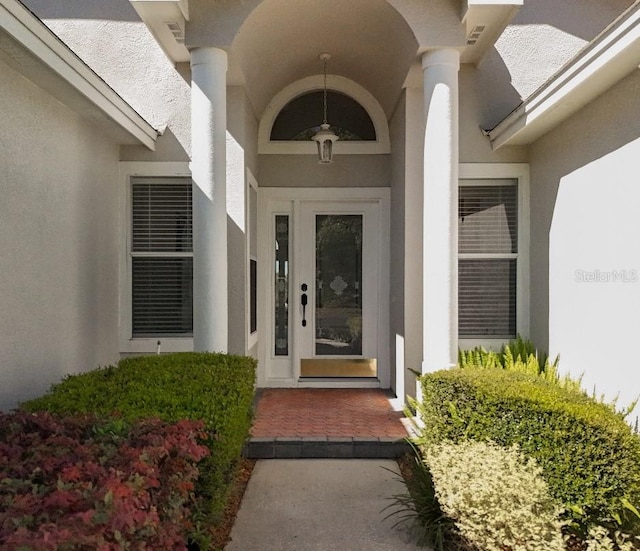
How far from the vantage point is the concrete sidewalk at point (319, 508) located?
369 cm

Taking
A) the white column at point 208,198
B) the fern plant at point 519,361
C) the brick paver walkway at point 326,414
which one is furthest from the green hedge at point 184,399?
the fern plant at point 519,361

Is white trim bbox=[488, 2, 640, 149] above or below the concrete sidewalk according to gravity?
above

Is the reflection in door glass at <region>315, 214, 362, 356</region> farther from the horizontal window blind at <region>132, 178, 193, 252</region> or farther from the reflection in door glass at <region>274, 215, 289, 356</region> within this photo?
the horizontal window blind at <region>132, 178, 193, 252</region>

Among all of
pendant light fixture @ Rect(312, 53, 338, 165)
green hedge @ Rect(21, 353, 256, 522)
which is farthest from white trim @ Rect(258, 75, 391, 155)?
green hedge @ Rect(21, 353, 256, 522)

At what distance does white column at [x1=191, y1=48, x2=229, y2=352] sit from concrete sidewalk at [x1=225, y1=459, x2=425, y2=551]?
4.50ft

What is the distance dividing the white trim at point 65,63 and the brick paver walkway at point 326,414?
3345 mm

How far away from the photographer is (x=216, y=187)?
512 cm

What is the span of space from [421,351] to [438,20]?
3510 mm

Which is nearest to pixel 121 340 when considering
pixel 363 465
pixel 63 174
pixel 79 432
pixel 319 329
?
pixel 63 174

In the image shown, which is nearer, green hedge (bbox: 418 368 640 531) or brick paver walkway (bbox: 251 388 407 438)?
green hedge (bbox: 418 368 640 531)

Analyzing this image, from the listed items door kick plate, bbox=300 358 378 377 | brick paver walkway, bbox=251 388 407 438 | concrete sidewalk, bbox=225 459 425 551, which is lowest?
concrete sidewalk, bbox=225 459 425 551

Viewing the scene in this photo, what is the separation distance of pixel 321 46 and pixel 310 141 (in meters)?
1.36

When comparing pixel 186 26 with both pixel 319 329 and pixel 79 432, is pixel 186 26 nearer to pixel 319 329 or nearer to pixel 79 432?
pixel 79 432

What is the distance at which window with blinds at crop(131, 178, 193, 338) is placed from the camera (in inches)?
Result: 252
